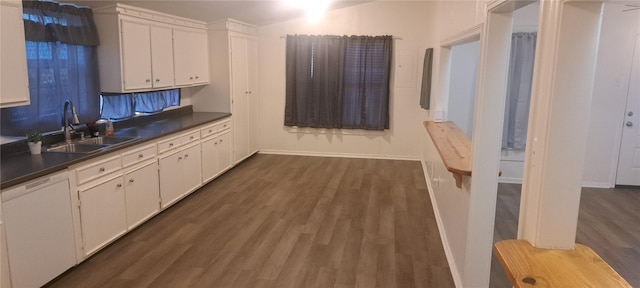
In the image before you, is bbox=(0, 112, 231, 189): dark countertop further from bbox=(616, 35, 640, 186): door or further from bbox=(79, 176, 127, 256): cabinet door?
bbox=(616, 35, 640, 186): door

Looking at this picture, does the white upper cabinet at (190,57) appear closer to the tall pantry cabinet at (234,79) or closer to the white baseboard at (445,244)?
the tall pantry cabinet at (234,79)

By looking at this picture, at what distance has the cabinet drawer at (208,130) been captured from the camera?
212 inches

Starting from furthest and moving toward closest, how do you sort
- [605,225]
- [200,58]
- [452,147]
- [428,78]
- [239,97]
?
[239,97] < [428,78] < [200,58] < [605,225] < [452,147]

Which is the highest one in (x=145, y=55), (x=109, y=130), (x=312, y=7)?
(x=312, y=7)

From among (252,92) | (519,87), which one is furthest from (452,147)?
(252,92)

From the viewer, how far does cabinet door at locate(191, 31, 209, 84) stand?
19.1ft

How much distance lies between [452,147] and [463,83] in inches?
112

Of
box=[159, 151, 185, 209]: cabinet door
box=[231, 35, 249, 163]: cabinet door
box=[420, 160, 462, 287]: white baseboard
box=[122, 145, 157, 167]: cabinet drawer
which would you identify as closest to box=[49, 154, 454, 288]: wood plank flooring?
box=[420, 160, 462, 287]: white baseboard

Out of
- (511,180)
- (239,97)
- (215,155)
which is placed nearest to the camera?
(215,155)

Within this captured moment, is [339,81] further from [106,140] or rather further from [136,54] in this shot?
[106,140]

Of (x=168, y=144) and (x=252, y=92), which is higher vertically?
(x=252, y=92)

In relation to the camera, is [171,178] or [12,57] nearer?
[12,57]

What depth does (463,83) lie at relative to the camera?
6.31 meters

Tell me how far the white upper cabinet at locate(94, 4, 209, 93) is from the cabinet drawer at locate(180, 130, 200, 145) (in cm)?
63
